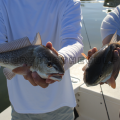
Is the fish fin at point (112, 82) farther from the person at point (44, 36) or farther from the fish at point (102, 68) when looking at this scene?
the person at point (44, 36)

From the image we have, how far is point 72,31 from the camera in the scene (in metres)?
1.57

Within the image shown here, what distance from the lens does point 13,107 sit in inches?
74.4

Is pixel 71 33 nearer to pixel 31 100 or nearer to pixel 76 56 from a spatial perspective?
pixel 76 56

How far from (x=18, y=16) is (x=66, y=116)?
1.62 m

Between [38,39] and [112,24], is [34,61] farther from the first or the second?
[112,24]

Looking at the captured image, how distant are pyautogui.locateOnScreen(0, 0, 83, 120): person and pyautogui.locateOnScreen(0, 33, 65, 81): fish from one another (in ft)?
0.33

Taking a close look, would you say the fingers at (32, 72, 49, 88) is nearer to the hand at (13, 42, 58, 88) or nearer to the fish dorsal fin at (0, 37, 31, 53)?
the hand at (13, 42, 58, 88)

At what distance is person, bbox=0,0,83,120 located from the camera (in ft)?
5.14

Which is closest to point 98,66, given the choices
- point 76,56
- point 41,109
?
point 76,56

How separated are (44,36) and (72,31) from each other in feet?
1.39

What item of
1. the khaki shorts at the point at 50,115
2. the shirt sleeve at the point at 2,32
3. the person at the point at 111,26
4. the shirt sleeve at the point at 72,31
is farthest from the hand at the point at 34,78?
the person at the point at 111,26

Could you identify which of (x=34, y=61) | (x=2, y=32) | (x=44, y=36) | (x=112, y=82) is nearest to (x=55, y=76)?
(x=34, y=61)

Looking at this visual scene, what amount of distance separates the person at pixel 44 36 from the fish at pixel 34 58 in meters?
0.10

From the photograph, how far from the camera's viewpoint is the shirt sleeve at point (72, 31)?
4.66 feet
